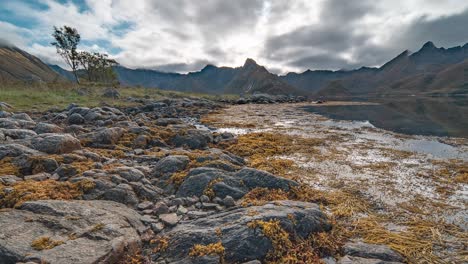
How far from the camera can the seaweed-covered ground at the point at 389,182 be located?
24.0 feet

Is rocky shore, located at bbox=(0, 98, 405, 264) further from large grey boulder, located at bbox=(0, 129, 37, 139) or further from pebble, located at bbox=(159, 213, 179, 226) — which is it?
large grey boulder, located at bbox=(0, 129, 37, 139)

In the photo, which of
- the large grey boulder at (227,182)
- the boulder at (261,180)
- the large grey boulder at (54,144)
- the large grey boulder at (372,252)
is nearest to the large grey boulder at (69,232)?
the large grey boulder at (227,182)

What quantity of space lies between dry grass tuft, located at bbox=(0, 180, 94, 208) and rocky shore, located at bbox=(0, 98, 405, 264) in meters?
0.03

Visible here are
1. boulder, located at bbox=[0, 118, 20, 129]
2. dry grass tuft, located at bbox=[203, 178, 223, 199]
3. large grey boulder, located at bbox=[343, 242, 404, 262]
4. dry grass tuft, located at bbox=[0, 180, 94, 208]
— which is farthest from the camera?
boulder, located at bbox=[0, 118, 20, 129]

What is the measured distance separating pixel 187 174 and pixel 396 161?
1256 centimetres

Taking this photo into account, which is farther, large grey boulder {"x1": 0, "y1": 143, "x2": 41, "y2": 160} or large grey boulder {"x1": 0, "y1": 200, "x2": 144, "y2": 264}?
large grey boulder {"x1": 0, "y1": 143, "x2": 41, "y2": 160}

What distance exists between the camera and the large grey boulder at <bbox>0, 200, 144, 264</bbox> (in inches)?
194

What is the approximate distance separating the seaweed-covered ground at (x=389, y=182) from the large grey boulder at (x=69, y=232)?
603 cm

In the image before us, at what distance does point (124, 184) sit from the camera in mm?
8703

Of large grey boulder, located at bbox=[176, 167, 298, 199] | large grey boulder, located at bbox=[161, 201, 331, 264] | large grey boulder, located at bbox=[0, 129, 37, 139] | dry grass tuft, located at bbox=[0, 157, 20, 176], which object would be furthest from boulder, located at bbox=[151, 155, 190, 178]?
large grey boulder, located at bbox=[0, 129, 37, 139]

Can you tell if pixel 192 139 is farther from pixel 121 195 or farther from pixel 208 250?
pixel 208 250

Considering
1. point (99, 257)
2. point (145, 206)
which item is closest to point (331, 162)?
point (145, 206)

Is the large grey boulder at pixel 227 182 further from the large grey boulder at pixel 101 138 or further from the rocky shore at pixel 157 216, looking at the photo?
the large grey boulder at pixel 101 138

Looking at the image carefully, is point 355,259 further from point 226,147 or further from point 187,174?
point 226,147
